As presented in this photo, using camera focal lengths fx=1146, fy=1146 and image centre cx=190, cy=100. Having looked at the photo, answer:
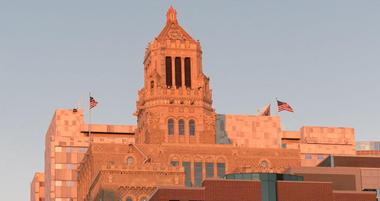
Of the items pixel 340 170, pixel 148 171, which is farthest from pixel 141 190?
pixel 340 170

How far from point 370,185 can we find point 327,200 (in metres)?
25.5

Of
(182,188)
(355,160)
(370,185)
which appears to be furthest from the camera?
(355,160)

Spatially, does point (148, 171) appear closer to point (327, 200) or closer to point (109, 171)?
point (109, 171)

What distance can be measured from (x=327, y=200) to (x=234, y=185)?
1397 centimetres

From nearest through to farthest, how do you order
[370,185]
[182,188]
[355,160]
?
[182,188]
[370,185]
[355,160]

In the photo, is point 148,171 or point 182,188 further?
point 148,171

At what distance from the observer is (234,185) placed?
15825 centimetres

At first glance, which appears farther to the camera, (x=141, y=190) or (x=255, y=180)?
(x=141, y=190)

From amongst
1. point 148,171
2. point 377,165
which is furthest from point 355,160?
point 148,171

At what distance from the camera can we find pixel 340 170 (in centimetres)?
18575

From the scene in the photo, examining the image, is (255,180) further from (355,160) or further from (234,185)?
(355,160)

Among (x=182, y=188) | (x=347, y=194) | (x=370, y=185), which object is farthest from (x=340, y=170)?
(x=182, y=188)

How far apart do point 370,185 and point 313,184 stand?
26.1 m

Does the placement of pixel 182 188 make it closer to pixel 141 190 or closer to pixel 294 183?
pixel 294 183
